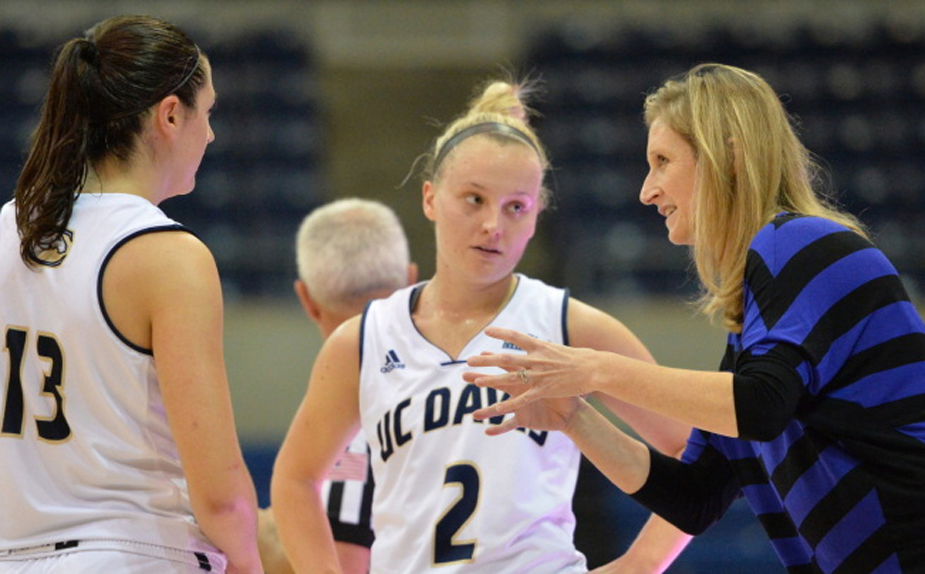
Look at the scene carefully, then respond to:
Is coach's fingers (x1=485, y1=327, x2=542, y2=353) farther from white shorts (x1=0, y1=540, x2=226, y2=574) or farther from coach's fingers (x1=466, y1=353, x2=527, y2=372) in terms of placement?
white shorts (x1=0, y1=540, x2=226, y2=574)

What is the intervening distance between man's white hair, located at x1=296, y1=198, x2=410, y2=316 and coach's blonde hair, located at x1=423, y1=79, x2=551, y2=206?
1.46 ft

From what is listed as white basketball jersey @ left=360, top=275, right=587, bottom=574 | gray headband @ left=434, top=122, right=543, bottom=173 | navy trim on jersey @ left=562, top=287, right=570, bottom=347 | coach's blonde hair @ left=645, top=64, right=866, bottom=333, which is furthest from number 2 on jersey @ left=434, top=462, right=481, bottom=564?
gray headband @ left=434, top=122, right=543, bottom=173

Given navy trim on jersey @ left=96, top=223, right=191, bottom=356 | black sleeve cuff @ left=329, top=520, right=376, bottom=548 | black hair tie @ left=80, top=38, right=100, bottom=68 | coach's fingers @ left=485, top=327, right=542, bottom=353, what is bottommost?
black sleeve cuff @ left=329, top=520, right=376, bottom=548

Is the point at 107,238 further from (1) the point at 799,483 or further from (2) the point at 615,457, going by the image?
(1) the point at 799,483

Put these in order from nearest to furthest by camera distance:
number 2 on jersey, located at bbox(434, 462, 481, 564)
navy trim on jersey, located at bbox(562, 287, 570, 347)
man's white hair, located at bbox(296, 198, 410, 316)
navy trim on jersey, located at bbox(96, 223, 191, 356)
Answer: navy trim on jersey, located at bbox(96, 223, 191, 356)
number 2 on jersey, located at bbox(434, 462, 481, 564)
navy trim on jersey, located at bbox(562, 287, 570, 347)
man's white hair, located at bbox(296, 198, 410, 316)

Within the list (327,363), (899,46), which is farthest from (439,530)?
(899,46)

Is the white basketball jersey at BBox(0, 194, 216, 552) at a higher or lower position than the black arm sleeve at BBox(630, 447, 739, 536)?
higher

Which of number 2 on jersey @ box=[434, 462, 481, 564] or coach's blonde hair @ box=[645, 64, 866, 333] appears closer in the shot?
coach's blonde hair @ box=[645, 64, 866, 333]

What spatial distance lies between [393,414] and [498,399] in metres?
0.29

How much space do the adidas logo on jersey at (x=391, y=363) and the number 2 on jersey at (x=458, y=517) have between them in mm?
336

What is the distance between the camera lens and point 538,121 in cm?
1099

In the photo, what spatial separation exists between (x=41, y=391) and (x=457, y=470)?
1.14 m

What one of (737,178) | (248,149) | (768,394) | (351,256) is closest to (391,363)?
(351,256)

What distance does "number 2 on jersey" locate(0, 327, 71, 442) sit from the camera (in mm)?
2418
